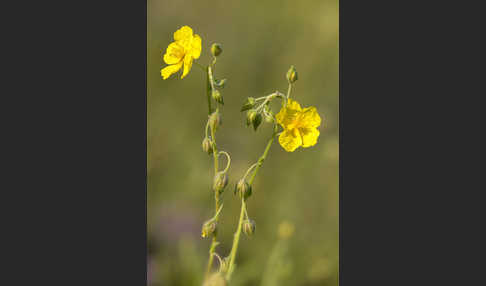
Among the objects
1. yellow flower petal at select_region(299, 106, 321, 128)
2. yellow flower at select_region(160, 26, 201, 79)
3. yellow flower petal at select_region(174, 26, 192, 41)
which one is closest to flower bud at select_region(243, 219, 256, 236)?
yellow flower petal at select_region(299, 106, 321, 128)

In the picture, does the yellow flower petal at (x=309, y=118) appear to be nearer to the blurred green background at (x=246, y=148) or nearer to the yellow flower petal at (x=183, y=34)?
the yellow flower petal at (x=183, y=34)

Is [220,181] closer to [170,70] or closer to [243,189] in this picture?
[243,189]

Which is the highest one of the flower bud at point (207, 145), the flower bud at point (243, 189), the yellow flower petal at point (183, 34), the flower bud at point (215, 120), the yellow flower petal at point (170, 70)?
the yellow flower petal at point (183, 34)

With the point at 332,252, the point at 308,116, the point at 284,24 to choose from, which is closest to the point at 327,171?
the point at 332,252

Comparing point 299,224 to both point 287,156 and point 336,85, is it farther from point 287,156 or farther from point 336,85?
point 336,85

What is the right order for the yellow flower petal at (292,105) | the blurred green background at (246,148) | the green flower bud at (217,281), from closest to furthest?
the green flower bud at (217,281) < the yellow flower petal at (292,105) < the blurred green background at (246,148)

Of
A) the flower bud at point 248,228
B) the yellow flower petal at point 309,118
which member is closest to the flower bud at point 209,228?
the flower bud at point 248,228

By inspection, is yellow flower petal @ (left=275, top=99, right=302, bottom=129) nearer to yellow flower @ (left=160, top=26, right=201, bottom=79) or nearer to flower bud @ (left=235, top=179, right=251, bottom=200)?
flower bud @ (left=235, top=179, right=251, bottom=200)
